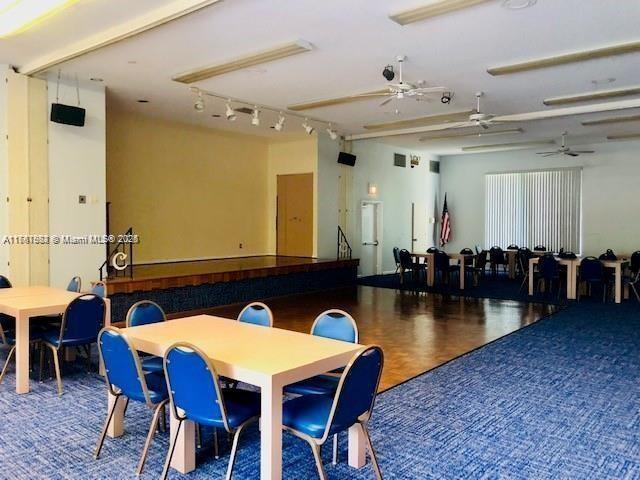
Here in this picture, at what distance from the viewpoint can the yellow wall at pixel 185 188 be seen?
981 cm

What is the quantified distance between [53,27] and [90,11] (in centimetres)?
73

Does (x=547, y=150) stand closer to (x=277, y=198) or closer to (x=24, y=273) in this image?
(x=277, y=198)

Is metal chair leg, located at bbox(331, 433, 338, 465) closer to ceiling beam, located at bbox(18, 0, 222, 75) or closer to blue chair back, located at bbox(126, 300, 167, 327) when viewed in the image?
blue chair back, located at bbox(126, 300, 167, 327)

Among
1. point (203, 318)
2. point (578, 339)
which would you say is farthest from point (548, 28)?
point (203, 318)

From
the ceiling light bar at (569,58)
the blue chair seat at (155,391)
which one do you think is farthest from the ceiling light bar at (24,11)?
the ceiling light bar at (569,58)

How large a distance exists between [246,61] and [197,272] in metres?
3.60

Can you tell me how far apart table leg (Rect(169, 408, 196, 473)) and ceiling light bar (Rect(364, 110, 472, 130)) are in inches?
308

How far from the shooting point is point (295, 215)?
12375mm

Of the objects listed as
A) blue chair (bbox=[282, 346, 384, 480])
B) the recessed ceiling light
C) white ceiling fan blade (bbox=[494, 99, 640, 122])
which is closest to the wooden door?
white ceiling fan blade (bbox=[494, 99, 640, 122])

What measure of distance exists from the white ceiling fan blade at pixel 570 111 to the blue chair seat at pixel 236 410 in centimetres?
786

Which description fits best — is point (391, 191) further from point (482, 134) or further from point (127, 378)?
point (127, 378)

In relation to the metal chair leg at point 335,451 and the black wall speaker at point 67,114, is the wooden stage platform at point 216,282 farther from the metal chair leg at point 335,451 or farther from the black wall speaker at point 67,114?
the metal chair leg at point 335,451

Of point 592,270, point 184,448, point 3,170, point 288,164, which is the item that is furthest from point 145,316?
point 288,164

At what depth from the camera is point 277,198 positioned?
41.9 ft
